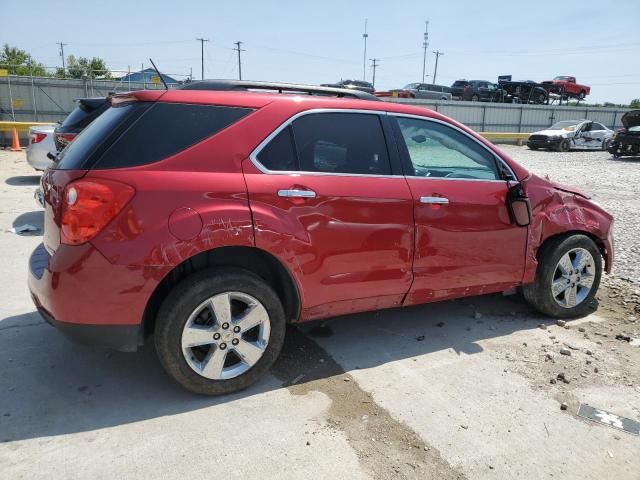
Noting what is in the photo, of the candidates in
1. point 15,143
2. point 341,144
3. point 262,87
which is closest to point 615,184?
point 341,144

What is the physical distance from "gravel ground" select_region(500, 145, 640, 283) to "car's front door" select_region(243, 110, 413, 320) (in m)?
3.58

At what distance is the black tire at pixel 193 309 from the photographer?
2.85 metres

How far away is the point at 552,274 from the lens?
168 inches

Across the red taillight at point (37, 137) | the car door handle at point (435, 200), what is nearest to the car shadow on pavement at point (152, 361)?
the car door handle at point (435, 200)

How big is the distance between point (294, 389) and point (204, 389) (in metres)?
0.56

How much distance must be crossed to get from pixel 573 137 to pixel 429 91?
13.9m

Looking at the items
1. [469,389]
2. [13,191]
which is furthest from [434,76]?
[469,389]

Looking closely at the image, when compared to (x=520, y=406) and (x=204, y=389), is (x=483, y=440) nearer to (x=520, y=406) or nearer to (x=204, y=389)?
(x=520, y=406)

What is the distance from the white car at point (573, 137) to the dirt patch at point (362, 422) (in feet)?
76.7

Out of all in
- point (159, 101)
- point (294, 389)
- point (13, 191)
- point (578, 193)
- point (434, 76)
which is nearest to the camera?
point (159, 101)

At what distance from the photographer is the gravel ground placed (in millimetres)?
6371

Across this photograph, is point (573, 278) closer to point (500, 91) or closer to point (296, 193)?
point (296, 193)

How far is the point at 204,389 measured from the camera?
119 inches

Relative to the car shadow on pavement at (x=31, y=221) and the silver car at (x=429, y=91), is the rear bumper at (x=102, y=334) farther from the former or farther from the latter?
the silver car at (x=429, y=91)
